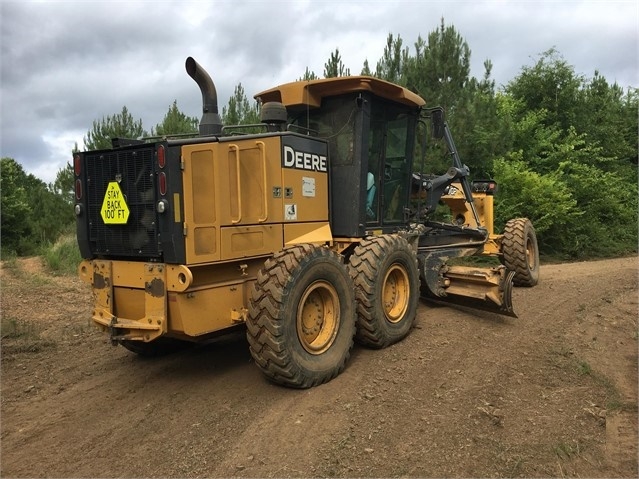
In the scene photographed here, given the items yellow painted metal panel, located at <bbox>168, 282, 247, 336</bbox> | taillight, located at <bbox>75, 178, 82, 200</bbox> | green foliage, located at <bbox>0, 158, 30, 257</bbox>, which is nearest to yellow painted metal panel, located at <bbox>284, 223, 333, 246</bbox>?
yellow painted metal panel, located at <bbox>168, 282, 247, 336</bbox>

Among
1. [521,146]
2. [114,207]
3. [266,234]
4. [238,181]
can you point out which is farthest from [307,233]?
[521,146]

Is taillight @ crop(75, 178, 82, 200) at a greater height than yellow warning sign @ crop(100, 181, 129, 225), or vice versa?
taillight @ crop(75, 178, 82, 200)

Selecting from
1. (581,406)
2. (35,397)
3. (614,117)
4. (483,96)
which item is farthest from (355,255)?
(614,117)

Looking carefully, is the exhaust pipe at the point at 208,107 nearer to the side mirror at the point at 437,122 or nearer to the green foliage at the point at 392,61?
the side mirror at the point at 437,122

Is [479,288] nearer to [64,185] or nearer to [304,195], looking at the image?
[304,195]

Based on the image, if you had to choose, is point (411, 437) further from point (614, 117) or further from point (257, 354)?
point (614, 117)

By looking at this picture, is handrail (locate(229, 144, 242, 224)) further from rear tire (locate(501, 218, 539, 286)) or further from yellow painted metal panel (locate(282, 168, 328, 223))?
rear tire (locate(501, 218, 539, 286))

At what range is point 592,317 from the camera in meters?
6.40

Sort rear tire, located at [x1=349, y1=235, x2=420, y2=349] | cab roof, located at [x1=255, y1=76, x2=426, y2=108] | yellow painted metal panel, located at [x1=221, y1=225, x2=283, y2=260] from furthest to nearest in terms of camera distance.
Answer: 1. cab roof, located at [x1=255, y1=76, x2=426, y2=108]
2. rear tire, located at [x1=349, y1=235, x2=420, y2=349]
3. yellow painted metal panel, located at [x1=221, y1=225, x2=283, y2=260]

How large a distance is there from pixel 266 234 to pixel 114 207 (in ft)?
4.45

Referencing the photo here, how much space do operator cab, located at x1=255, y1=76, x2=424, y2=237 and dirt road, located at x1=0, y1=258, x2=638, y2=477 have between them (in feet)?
5.10

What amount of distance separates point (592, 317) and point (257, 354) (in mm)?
4710

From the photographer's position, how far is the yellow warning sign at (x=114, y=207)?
4250 millimetres

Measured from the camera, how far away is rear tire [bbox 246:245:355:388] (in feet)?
13.1
